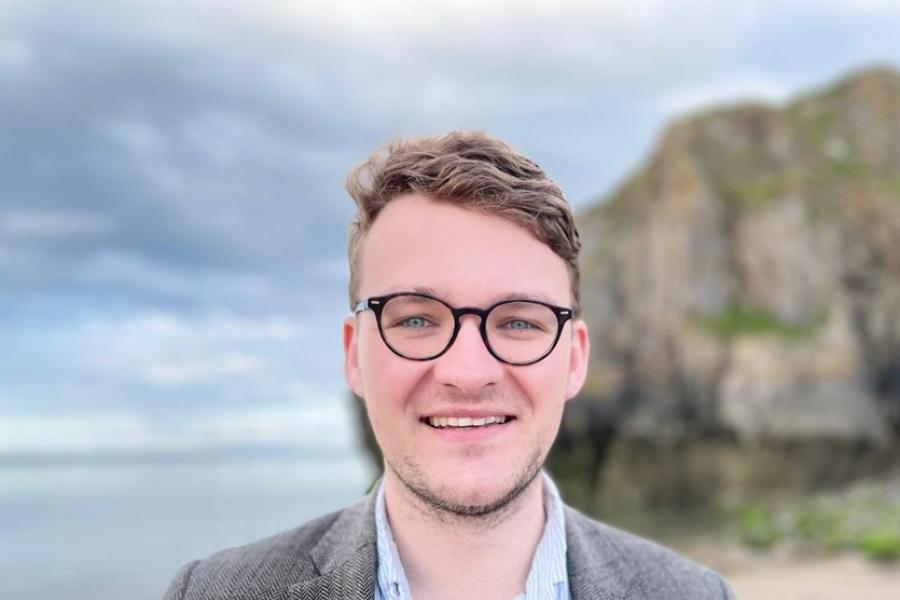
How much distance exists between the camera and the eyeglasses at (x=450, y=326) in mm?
2309

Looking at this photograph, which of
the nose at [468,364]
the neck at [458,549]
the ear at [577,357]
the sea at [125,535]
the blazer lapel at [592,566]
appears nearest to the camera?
the nose at [468,364]

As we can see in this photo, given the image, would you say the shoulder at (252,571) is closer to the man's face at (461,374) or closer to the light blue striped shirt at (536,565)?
the light blue striped shirt at (536,565)

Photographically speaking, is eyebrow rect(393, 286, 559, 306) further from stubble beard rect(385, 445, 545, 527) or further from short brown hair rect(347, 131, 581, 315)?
stubble beard rect(385, 445, 545, 527)

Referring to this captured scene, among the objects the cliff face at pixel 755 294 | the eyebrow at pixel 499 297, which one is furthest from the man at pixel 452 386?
the cliff face at pixel 755 294

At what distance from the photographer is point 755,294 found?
126 ft

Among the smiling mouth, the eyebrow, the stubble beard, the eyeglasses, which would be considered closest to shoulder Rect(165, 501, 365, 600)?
the stubble beard

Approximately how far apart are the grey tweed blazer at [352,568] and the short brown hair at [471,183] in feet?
2.23

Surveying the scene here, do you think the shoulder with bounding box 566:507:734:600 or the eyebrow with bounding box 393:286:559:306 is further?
the shoulder with bounding box 566:507:734:600

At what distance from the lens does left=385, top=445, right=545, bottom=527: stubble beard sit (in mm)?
2311

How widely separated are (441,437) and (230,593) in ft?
2.41

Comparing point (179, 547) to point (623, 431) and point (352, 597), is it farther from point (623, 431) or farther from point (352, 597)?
point (352, 597)

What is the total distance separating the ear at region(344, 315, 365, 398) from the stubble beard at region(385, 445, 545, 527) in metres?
0.27

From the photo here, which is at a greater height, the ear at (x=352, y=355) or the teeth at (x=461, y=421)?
the ear at (x=352, y=355)

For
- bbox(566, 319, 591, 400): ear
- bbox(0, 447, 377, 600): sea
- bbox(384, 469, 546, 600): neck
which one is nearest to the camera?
bbox(384, 469, 546, 600): neck
